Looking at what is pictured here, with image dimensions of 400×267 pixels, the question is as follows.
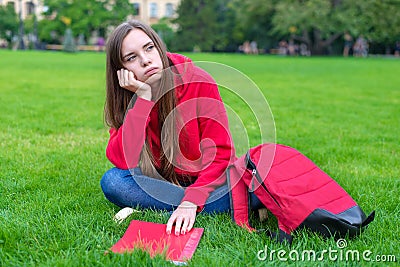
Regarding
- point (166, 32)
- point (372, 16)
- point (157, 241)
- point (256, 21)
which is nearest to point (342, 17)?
point (372, 16)

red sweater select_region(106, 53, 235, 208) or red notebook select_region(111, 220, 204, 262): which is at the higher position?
red sweater select_region(106, 53, 235, 208)

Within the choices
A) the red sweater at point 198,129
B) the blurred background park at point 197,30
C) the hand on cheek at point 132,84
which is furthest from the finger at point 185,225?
the blurred background park at point 197,30

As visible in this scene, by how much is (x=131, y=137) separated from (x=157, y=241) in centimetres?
52

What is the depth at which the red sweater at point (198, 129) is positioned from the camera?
2287 millimetres

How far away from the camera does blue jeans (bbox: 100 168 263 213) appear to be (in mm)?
2404

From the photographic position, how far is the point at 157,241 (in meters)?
2.05

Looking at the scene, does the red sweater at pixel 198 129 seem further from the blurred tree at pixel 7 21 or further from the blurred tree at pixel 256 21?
the blurred tree at pixel 7 21

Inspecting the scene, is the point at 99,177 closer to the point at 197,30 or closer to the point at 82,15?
the point at 197,30

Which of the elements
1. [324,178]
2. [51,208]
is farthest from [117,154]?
[324,178]

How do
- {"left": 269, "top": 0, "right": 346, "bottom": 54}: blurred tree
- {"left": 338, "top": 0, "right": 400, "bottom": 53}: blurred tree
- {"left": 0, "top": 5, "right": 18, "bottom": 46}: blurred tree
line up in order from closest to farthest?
1. {"left": 269, "top": 0, "right": 346, "bottom": 54}: blurred tree
2. {"left": 338, "top": 0, "right": 400, "bottom": 53}: blurred tree
3. {"left": 0, "top": 5, "right": 18, "bottom": 46}: blurred tree

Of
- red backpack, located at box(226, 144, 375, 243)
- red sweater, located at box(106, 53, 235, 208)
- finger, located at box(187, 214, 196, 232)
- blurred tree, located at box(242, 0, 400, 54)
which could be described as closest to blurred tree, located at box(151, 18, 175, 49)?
blurred tree, located at box(242, 0, 400, 54)

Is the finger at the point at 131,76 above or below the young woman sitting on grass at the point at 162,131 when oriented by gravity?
above

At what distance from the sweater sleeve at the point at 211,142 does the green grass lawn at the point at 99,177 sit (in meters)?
0.18

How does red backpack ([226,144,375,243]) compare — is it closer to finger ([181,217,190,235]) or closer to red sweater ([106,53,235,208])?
red sweater ([106,53,235,208])
